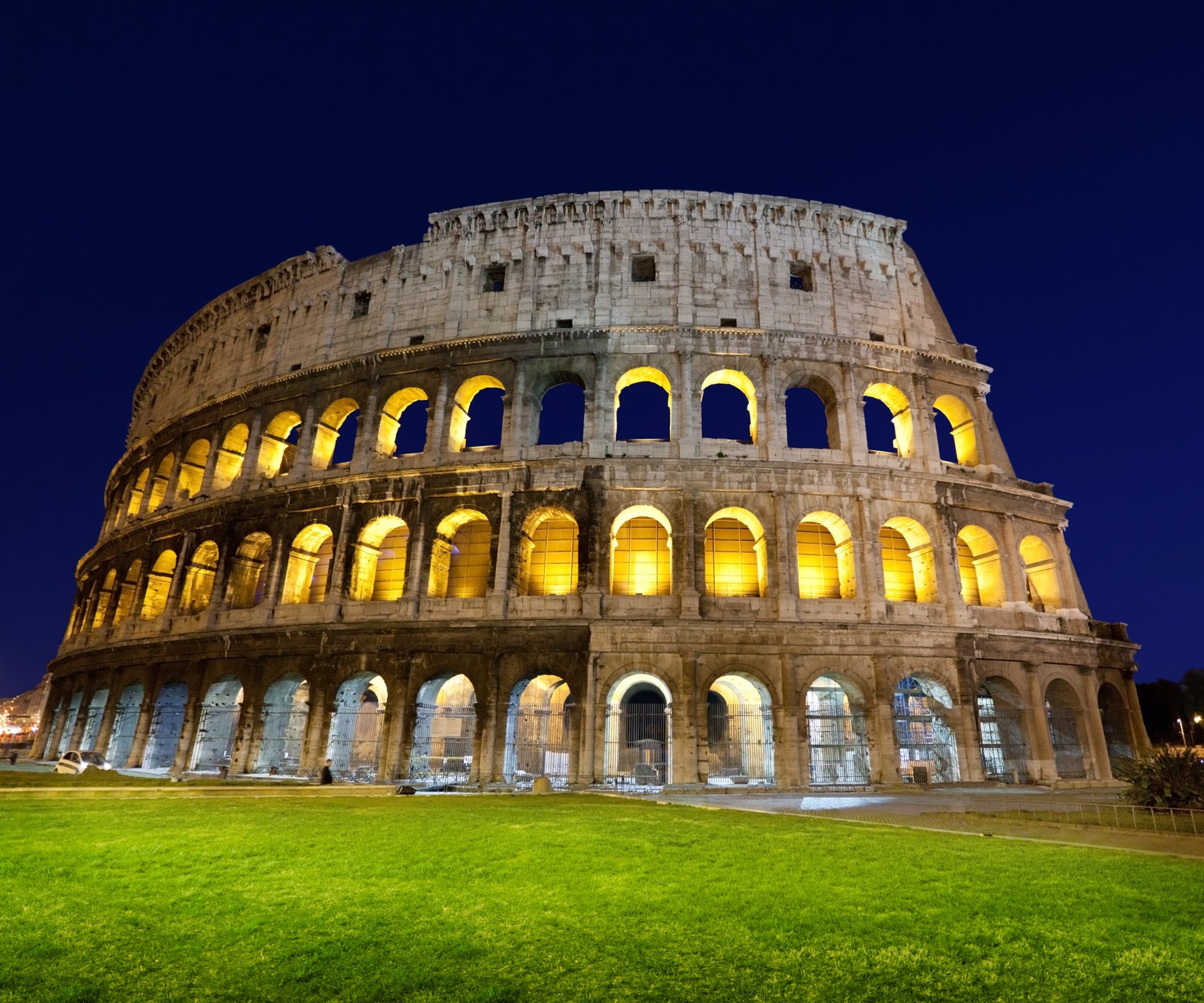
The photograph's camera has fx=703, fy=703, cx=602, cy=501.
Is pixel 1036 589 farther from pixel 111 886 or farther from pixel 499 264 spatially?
pixel 111 886

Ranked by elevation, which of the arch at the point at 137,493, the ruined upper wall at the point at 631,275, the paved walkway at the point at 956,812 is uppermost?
the ruined upper wall at the point at 631,275

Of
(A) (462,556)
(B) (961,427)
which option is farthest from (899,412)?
(A) (462,556)

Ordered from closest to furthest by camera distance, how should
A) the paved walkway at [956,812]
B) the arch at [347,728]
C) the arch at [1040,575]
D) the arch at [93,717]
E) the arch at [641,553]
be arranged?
the paved walkway at [956,812], the arch at [347,728], the arch at [641,553], the arch at [1040,575], the arch at [93,717]

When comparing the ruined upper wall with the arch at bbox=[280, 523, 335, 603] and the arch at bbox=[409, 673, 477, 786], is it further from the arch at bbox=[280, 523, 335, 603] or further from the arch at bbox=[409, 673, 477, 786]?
the arch at bbox=[409, 673, 477, 786]

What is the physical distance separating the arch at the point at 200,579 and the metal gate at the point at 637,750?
1602 cm

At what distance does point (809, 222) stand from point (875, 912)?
942 inches

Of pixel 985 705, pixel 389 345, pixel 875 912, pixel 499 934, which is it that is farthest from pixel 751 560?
pixel 499 934

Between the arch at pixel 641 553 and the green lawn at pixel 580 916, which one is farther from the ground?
the arch at pixel 641 553

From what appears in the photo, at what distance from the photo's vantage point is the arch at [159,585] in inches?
1086

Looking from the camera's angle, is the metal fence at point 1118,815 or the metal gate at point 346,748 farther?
the metal gate at point 346,748

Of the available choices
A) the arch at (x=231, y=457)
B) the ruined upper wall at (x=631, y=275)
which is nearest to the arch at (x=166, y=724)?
the arch at (x=231, y=457)

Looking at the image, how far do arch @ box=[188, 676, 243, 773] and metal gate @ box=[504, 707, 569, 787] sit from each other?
9.35 metres

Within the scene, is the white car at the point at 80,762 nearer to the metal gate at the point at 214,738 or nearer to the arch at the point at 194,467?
the metal gate at the point at 214,738

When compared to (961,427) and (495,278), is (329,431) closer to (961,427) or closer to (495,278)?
(495,278)
